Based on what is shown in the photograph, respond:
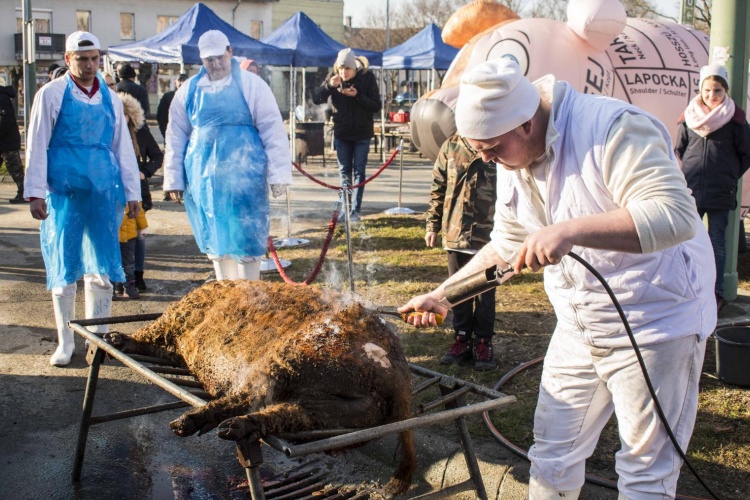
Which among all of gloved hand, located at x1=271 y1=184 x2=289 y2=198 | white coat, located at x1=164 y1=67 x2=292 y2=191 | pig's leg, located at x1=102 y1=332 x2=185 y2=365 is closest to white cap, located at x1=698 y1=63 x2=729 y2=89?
white coat, located at x1=164 y1=67 x2=292 y2=191

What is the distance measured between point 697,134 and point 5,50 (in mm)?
43836

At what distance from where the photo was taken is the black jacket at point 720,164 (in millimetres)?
6070

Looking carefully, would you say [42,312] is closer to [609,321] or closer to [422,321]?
[422,321]

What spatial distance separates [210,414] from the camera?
2529 millimetres

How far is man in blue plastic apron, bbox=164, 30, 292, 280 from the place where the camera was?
5.54 metres

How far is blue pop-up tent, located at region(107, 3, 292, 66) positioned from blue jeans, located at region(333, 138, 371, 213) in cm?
232

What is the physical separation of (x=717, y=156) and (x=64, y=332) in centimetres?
547

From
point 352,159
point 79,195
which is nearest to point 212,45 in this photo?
point 79,195

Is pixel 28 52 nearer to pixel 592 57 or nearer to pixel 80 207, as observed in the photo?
pixel 80 207

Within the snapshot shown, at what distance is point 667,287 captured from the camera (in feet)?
7.73

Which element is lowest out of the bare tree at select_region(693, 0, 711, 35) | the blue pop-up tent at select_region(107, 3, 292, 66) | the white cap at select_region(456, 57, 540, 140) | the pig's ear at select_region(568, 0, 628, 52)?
the white cap at select_region(456, 57, 540, 140)

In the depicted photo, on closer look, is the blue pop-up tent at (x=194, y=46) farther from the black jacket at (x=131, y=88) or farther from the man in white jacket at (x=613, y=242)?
the man in white jacket at (x=613, y=242)

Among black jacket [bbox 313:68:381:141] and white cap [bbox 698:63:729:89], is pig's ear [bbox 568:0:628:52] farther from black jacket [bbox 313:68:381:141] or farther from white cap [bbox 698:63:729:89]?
black jacket [bbox 313:68:381:141]

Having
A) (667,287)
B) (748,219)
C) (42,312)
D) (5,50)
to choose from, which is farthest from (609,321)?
(5,50)
